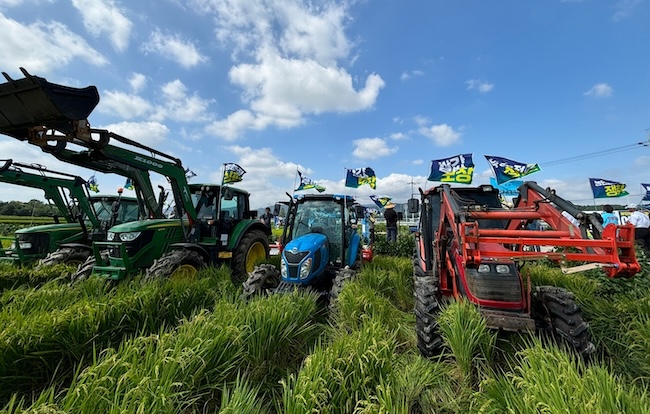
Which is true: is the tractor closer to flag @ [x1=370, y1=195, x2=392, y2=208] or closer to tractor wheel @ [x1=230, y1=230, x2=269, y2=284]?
tractor wheel @ [x1=230, y1=230, x2=269, y2=284]

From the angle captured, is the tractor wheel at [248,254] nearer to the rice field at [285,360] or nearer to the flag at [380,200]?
the rice field at [285,360]

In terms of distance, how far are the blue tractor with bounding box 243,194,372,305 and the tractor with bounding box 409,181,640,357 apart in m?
1.61

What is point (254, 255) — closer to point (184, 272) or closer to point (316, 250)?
point (184, 272)

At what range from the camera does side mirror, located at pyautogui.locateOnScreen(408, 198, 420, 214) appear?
19.3 feet

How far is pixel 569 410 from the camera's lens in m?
1.69

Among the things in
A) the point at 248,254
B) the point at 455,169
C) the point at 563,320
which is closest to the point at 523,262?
the point at 563,320

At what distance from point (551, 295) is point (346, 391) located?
2.41 metres

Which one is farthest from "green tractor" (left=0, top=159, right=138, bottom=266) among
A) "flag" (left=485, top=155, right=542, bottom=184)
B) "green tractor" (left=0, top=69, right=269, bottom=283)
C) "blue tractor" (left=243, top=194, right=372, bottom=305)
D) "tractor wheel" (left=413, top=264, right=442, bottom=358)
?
"flag" (left=485, top=155, right=542, bottom=184)

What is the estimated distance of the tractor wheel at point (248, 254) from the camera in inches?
280

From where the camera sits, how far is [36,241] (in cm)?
769

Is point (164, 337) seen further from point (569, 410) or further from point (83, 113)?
point (83, 113)

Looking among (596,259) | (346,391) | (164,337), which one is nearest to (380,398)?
(346,391)

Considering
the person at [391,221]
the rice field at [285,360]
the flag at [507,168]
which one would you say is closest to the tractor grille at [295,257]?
the rice field at [285,360]

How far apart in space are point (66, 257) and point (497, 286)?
28.6 feet
